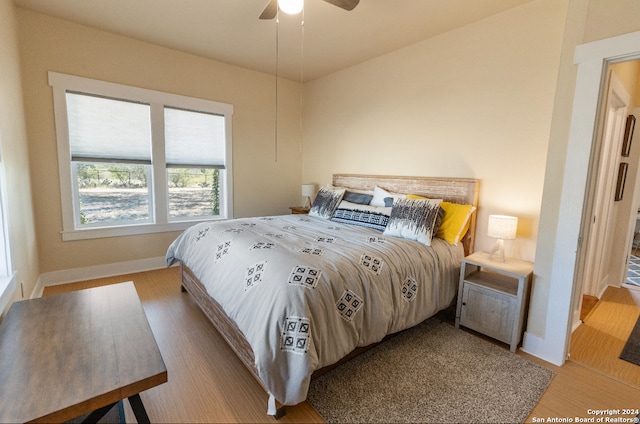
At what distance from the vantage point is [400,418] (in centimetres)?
155

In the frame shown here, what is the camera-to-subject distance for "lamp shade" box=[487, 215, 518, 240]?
7.60 ft

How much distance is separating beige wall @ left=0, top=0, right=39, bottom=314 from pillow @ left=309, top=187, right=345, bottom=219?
104 inches

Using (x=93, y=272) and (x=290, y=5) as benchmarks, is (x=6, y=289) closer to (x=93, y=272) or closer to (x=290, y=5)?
(x=93, y=272)

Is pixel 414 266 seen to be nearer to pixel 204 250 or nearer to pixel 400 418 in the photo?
pixel 400 418

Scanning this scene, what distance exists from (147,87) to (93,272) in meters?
2.29

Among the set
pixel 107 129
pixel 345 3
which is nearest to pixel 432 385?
pixel 345 3

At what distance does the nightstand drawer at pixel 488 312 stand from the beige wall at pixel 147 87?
3.21 m

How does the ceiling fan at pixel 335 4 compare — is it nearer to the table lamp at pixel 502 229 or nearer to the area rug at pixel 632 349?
the table lamp at pixel 502 229

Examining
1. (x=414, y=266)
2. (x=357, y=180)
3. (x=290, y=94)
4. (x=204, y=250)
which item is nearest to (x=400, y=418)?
(x=414, y=266)

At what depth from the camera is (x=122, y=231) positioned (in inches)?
139

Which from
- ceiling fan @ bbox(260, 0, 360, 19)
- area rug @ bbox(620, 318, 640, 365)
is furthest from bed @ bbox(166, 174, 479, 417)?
ceiling fan @ bbox(260, 0, 360, 19)

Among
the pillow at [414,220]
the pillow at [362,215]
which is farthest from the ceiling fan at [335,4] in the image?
the pillow at [362,215]

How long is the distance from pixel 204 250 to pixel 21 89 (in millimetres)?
2440

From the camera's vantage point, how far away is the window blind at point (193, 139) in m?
3.77
